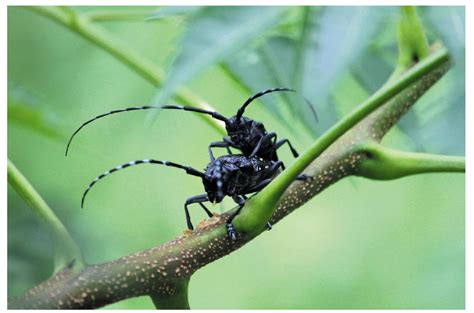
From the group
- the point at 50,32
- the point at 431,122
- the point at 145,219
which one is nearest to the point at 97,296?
the point at 431,122

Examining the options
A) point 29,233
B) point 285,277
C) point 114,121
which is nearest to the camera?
point 29,233

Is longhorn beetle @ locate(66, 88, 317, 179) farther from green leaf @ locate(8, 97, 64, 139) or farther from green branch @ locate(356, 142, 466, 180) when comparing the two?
green branch @ locate(356, 142, 466, 180)

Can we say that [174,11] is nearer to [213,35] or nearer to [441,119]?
[213,35]

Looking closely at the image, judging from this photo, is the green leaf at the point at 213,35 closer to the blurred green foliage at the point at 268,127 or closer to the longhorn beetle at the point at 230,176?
the blurred green foliage at the point at 268,127

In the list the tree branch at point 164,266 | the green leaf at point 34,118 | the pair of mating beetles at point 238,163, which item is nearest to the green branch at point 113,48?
Result: the pair of mating beetles at point 238,163

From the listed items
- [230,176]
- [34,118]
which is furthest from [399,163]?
[34,118]

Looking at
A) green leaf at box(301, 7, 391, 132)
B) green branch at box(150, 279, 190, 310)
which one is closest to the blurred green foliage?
green leaf at box(301, 7, 391, 132)
